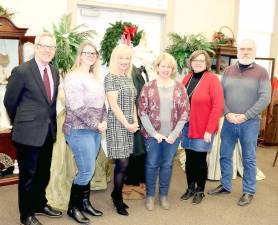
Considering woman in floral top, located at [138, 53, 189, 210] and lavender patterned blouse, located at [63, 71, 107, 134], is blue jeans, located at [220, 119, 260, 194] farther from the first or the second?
lavender patterned blouse, located at [63, 71, 107, 134]

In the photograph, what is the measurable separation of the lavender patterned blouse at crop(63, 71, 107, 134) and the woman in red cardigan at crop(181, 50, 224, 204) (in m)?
0.92

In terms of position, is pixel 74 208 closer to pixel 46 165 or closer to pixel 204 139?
pixel 46 165

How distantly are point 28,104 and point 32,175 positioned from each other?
1.68 feet

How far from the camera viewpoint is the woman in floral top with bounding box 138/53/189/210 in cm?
278

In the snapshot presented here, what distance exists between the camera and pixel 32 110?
2.32 meters

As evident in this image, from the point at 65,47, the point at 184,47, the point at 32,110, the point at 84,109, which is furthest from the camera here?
the point at 184,47

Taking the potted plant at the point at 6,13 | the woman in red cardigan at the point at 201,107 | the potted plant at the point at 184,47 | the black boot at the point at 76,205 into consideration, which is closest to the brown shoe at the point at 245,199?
the woman in red cardigan at the point at 201,107

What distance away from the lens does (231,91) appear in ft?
10.2

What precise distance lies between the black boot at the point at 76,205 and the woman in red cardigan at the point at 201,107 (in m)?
1.05

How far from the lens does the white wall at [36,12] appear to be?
370cm

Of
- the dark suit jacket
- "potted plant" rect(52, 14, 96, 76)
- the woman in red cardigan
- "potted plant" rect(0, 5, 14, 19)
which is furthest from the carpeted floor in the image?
"potted plant" rect(0, 5, 14, 19)

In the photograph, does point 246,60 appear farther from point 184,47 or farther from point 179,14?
point 179,14

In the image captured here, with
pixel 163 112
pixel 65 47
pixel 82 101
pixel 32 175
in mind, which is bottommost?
pixel 32 175

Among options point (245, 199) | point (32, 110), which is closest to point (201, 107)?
point (245, 199)
